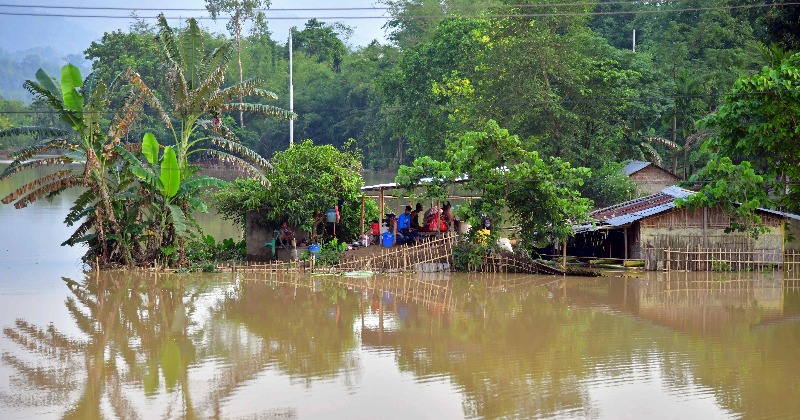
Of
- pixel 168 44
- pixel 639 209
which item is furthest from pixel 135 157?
pixel 639 209

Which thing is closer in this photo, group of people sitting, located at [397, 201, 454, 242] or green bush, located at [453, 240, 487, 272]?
green bush, located at [453, 240, 487, 272]

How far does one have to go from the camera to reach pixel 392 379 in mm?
12180

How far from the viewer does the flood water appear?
11.1 meters

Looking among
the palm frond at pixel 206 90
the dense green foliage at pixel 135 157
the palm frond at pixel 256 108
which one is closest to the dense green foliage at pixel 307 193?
the dense green foliage at pixel 135 157

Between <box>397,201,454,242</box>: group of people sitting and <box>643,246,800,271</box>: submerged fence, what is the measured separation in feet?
15.6

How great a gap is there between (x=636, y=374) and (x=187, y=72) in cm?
1308

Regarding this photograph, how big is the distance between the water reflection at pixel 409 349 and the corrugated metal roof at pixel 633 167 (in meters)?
11.9

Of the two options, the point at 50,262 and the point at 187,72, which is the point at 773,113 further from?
the point at 50,262

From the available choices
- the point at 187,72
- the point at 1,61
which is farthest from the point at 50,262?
the point at 1,61

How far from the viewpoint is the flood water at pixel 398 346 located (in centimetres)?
1105

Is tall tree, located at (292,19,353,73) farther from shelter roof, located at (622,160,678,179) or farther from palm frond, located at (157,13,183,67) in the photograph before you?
palm frond, located at (157,13,183,67)

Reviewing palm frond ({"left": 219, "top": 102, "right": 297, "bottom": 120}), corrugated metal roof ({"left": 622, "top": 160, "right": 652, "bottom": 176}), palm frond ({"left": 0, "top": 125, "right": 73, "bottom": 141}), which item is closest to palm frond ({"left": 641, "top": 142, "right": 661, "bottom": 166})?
corrugated metal roof ({"left": 622, "top": 160, "right": 652, "bottom": 176})

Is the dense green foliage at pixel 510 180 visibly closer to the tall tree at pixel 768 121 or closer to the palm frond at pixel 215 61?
the tall tree at pixel 768 121

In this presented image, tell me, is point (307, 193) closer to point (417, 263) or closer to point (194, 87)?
point (417, 263)
